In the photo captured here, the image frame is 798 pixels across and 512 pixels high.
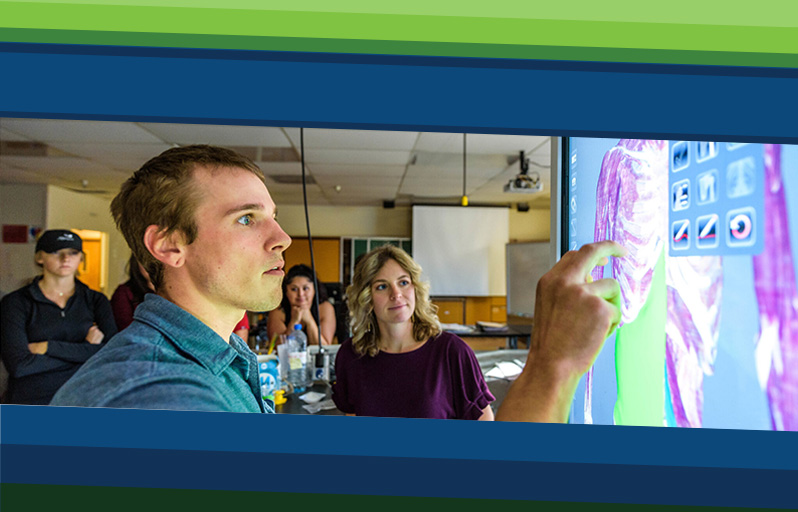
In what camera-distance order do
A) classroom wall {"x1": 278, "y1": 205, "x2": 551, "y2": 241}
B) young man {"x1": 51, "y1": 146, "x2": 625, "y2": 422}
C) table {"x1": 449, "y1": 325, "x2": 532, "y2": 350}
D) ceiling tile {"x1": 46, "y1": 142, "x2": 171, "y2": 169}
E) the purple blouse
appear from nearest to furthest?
1. young man {"x1": 51, "y1": 146, "x2": 625, "y2": 422}
2. the purple blouse
3. table {"x1": 449, "y1": 325, "x2": 532, "y2": 350}
4. ceiling tile {"x1": 46, "y1": 142, "x2": 171, "y2": 169}
5. classroom wall {"x1": 278, "y1": 205, "x2": 551, "y2": 241}

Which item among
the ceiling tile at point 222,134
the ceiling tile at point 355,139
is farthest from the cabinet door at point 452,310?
the ceiling tile at point 222,134

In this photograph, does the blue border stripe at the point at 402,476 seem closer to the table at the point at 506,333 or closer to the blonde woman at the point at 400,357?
the blonde woman at the point at 400,357

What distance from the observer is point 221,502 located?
39cm

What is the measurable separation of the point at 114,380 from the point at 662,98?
1.89ft

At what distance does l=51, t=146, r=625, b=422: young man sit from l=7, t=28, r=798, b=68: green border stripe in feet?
0.62


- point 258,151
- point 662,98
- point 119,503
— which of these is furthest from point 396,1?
point 258,151

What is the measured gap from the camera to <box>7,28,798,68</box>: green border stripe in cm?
39

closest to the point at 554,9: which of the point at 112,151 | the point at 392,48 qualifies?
the point at 392,48

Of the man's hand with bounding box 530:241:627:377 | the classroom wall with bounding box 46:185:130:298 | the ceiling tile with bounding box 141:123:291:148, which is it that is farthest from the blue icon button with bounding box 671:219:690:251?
the classroom wall with bounding box 46:185:130:298

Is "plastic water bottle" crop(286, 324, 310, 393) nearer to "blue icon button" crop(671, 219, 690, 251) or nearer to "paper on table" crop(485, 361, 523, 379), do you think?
"paper on table" crop(485, 361, 523, 379)

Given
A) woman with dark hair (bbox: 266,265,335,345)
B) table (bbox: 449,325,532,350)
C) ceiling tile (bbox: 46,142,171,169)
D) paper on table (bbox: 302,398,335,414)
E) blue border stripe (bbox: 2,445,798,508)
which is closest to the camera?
blue border stripe (bbox: 2,445,798,508)

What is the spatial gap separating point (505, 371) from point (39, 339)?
8.29 feet

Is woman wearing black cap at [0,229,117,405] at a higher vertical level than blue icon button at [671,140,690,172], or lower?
lower

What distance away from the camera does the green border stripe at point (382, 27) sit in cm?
39
